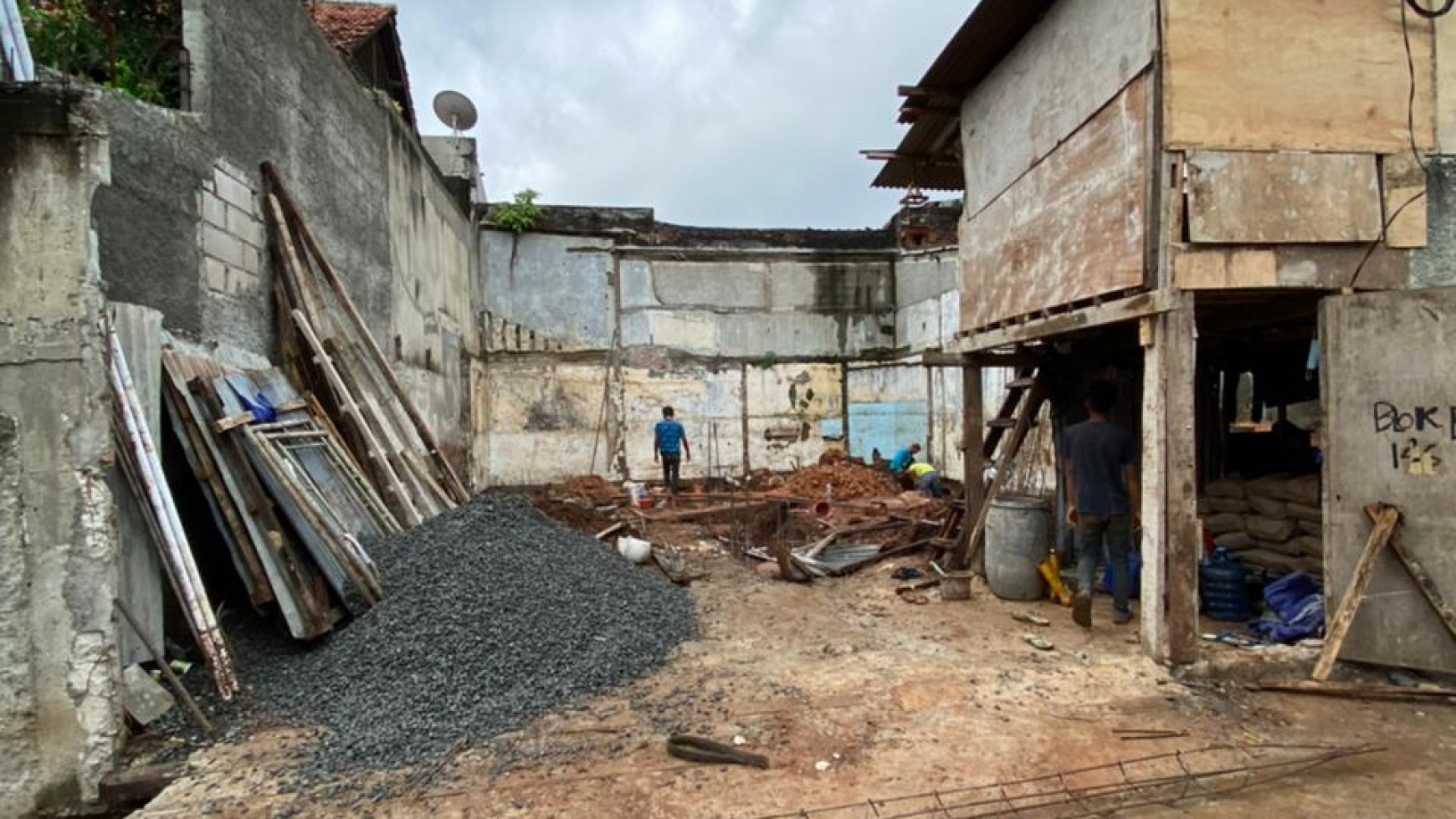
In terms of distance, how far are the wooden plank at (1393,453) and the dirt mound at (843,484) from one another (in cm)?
869

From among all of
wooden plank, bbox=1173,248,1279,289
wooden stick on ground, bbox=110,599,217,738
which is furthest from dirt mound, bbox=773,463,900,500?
wooden stick on ground, bbox=110,599,217,738

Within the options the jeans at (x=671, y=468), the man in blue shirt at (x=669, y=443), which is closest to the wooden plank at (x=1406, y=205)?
the man in blue shirt at (x=669, y=443)

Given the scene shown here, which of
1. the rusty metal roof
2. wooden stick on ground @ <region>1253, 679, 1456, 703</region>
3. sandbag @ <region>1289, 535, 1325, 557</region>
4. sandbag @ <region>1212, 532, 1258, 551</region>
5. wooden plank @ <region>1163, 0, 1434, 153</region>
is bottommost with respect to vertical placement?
wooden stick on ground @ <region>1253, 679, 1456, 703</region>

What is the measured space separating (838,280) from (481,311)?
8311 mm

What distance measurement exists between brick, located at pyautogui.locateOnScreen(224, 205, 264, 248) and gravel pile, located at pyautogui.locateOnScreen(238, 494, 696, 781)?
9.18 ft

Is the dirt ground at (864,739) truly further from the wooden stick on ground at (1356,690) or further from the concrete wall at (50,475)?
the concrete wall at (50,475)

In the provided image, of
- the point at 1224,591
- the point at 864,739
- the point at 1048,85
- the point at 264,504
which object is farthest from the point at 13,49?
the point at 1224,591

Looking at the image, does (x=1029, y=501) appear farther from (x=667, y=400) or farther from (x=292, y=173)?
(x=667, y=400)

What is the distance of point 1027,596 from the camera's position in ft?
22.4

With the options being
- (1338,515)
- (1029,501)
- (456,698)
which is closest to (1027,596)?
(1029,501)

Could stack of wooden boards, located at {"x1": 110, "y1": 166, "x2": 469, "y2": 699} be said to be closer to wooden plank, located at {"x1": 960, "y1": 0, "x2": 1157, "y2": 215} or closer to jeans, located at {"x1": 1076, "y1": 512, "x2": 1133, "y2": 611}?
jeans, located at {"x1": 1076, "y1": 512, "x2": 1133, "y2": 611}

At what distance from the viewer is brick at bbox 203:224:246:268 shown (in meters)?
5.41

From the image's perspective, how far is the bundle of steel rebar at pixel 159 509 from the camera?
13.0 ft

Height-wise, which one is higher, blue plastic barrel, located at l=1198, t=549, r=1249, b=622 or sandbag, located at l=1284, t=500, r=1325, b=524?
sandbag, located at l=1284, t=500, r=1325, b=524
